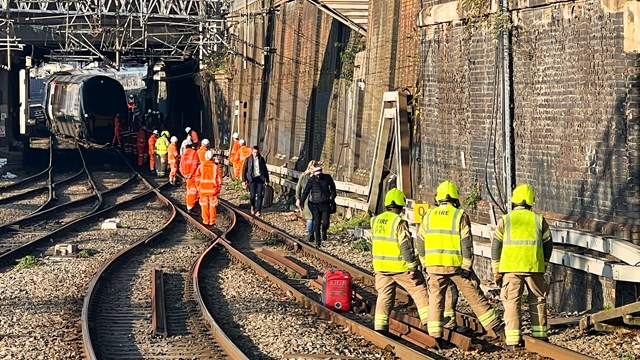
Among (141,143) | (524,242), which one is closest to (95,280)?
(524,242)

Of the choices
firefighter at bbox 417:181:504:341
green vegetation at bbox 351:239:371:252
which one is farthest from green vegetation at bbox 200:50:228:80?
firefighter at bbox 417:181:504:341

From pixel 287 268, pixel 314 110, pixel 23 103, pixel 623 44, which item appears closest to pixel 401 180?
pixel 287 268

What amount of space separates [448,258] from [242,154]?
757 inches

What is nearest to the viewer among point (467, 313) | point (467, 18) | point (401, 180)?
point (467, 313)

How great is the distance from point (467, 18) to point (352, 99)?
10810 millimetres

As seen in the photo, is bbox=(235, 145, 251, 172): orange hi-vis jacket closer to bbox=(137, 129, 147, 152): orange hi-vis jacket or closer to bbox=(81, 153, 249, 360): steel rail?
bbox=(81, 153, 249, 360): steel rail

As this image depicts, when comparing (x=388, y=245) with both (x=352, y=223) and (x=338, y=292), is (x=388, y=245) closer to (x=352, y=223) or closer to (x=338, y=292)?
(x=338, y=292)

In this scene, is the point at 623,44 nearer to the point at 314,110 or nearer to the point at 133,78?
the point at 314,110

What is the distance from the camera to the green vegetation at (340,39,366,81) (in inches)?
1092

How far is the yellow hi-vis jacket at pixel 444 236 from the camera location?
11.0 meters

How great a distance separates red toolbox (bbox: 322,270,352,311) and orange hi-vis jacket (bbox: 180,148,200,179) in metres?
12.4

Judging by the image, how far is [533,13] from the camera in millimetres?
14500

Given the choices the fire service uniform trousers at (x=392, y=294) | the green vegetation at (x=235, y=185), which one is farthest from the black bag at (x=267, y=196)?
the fire service uniform trousers at (x=392, y=294)

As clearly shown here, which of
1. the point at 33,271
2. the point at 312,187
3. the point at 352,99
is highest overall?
the point at 352,99
